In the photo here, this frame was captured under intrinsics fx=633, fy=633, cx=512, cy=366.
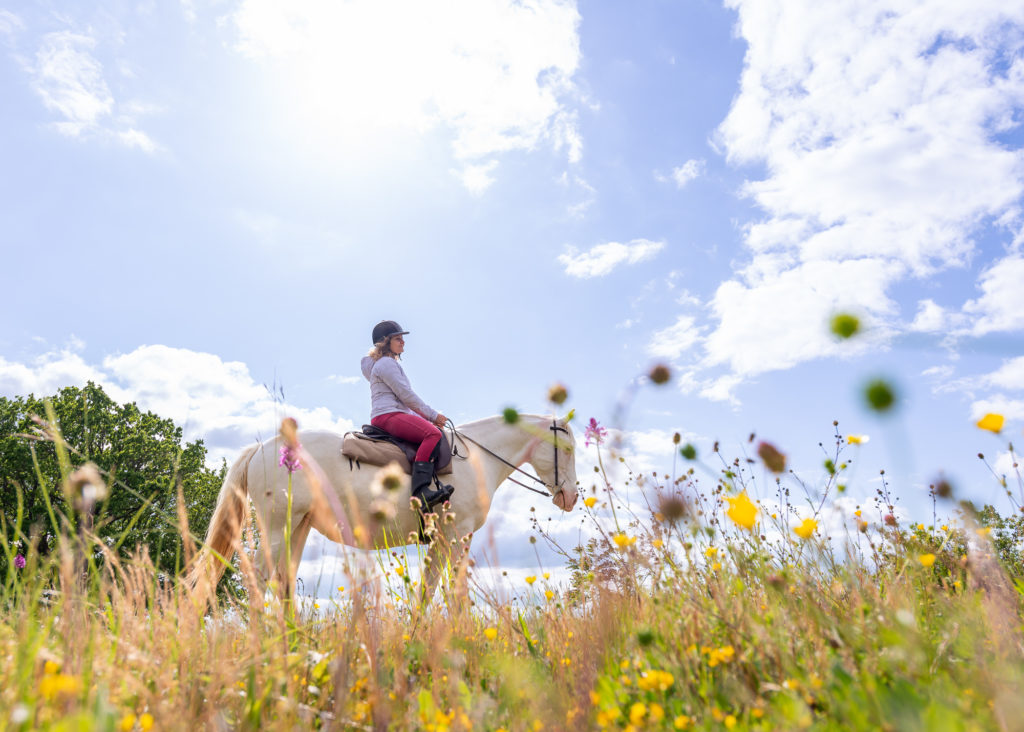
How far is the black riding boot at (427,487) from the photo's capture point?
6883mm

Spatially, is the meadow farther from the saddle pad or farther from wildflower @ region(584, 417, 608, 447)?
the saddle pad

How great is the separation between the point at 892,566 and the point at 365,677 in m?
3.55

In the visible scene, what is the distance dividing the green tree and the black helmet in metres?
14.0

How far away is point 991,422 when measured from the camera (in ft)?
7.80

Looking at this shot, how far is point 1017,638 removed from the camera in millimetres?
2334

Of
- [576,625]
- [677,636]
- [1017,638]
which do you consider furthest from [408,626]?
[1017,638]

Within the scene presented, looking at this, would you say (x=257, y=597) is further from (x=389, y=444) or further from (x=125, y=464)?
(x=125, y=464)

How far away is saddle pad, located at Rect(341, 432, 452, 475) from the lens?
278 inches

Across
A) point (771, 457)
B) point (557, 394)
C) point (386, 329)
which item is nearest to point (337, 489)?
point (386, 329)

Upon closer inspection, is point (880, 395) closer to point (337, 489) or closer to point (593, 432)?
point (593, 432)

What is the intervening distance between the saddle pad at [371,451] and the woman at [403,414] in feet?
0.69

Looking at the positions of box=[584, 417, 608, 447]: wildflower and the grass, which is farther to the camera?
box=[584, 417, 608, 447]: wildflower

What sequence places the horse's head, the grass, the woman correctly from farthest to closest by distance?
the horse's head → the woman → the grass

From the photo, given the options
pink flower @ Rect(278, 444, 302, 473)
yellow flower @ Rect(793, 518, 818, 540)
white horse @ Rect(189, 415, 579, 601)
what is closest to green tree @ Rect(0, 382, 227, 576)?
white horse @ Rect(189, 415, 579, 601)
